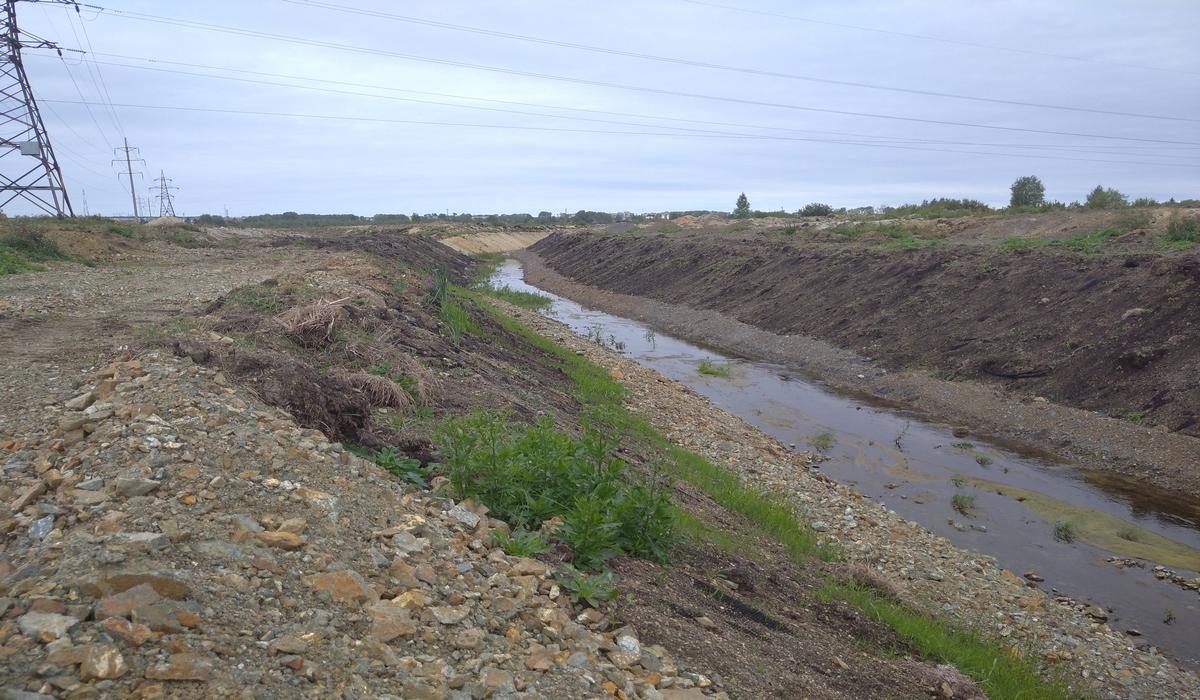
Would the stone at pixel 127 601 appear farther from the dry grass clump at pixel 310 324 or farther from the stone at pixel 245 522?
the dry grass clump at pixel 310 324

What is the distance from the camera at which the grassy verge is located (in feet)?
19.2

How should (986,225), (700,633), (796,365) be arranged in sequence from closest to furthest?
(700,633), (796,365), (986,225)

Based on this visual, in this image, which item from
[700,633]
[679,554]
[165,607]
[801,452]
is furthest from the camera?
[801,452]

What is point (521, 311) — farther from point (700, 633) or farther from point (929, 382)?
point (700, 633)

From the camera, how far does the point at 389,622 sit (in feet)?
12.0

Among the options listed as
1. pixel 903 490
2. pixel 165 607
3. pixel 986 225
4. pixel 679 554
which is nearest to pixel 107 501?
pixel 165 607

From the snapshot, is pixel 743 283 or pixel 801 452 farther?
pixel 743 283

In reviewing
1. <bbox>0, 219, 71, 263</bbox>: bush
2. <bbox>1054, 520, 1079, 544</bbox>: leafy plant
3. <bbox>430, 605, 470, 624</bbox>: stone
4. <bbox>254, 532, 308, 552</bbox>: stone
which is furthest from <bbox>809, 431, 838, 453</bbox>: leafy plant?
<bbox>0, 219, 71, 263</bbox>: bush

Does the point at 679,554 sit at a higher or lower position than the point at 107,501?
lower

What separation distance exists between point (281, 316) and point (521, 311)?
684 inches

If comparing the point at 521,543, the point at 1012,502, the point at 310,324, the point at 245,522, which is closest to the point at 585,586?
the point at 521,543

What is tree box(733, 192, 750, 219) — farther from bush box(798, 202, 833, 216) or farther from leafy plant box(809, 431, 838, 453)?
leafy plant box(809, 431, 838, 453)

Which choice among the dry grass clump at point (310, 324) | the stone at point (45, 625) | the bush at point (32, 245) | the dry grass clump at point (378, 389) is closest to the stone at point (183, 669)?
the stone at point (45, 625)

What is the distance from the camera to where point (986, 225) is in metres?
35.7
